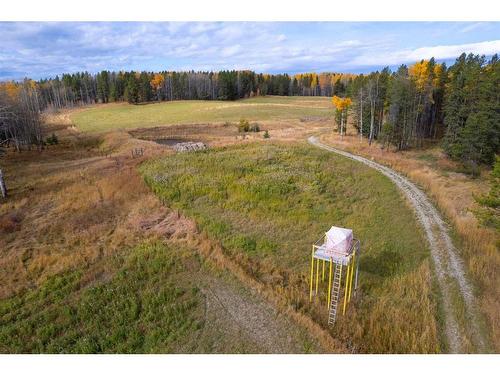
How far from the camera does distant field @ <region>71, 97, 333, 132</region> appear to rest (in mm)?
78588

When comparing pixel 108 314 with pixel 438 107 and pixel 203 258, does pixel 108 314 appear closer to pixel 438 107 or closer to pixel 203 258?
pixel 203 258

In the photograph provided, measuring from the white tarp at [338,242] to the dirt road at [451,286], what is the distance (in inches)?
210

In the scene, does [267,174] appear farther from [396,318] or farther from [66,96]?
[66,96]

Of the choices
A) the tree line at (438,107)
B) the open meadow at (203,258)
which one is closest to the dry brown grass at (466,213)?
the open meadow at (203,258)

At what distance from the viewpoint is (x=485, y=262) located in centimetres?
1789

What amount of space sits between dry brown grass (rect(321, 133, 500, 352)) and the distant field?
46.1m

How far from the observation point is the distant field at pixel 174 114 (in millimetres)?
78588

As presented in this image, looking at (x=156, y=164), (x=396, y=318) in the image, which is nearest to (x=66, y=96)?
(x=156, y=164)

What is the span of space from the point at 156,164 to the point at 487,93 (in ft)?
141

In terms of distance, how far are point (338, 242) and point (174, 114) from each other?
3280 inches

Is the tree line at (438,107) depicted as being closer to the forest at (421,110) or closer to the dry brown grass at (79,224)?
the forest at (421,110)

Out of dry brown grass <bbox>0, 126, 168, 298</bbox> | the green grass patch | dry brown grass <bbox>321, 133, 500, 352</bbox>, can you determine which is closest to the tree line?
dry brown grass <bbox>321, 133, 500, 352</bbox>

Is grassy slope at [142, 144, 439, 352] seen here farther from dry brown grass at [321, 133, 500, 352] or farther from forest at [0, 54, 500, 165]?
forest at [0, 54, 500, 165]

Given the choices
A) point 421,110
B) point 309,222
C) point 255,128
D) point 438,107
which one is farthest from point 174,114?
point 309,222
